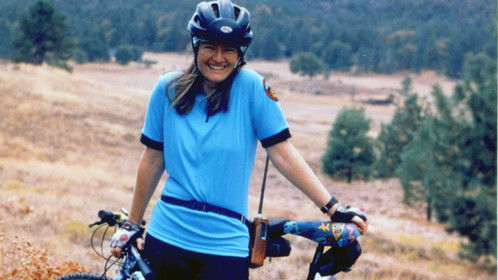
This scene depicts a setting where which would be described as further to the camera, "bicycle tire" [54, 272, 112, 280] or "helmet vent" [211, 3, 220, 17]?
"bicycle tire" [54, 272, 112, 280]

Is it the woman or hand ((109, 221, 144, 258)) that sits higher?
the woman

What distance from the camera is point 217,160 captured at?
7.15 ft

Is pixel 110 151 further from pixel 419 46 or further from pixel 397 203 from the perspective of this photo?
pixel 419 46

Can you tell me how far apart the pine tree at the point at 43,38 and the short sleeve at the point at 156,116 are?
4965cm

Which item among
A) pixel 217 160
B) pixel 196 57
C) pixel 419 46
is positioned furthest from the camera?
pixel 419 46

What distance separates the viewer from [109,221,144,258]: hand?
2.39 meters

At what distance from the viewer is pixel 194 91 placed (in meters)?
2.30

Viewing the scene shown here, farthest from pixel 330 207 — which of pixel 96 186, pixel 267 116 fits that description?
pixel 96 186

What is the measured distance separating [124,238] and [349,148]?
42.2 meters

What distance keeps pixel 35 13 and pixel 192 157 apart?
166 ft

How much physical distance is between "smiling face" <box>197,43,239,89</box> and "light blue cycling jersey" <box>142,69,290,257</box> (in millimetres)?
63

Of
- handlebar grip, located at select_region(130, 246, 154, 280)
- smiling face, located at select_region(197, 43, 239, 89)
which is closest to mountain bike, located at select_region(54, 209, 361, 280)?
handlebar grip, located at select_region(130, 246, 154, 280)

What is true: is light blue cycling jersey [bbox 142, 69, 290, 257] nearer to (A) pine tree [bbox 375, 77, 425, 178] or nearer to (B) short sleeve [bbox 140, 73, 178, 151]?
(B) short sleeve [bbox 140, 73, 178, 151]

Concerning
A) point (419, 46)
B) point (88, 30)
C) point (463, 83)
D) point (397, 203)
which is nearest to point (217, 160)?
point (463, 83)
